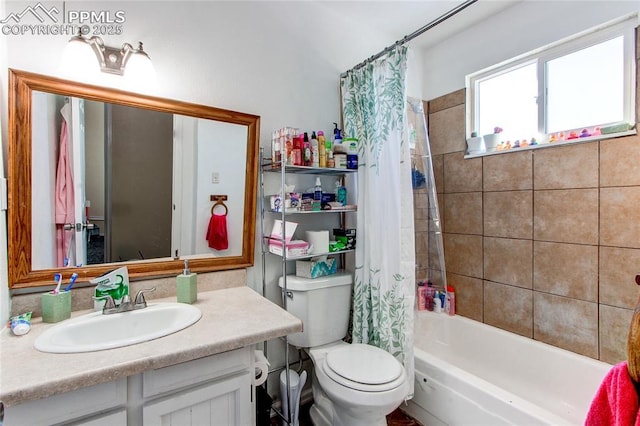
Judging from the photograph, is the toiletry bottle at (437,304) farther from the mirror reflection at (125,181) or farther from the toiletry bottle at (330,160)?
the mirror reflection at (125,181)

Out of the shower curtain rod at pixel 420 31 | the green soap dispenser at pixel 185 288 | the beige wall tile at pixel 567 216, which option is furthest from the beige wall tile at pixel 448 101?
the green soap dispenser at pixel 185 288

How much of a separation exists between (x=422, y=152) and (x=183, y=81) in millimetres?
1384

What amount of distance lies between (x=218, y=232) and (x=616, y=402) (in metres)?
1.56

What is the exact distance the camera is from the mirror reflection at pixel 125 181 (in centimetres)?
125

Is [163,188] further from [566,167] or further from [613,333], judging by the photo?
[613,333]

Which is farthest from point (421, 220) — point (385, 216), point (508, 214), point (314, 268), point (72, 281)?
point (72, 281)

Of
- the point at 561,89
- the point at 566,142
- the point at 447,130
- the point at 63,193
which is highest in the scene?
the point at 561,89

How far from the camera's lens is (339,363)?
152 centimetres

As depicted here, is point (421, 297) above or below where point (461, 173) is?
below

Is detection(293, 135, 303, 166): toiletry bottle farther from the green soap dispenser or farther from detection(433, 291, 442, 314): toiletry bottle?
detection(433, 291, 442, 314): toiletry bottle

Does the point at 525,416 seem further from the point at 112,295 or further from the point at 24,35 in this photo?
the point at 24,35

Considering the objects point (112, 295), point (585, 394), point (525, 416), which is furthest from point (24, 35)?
point (585, 394)

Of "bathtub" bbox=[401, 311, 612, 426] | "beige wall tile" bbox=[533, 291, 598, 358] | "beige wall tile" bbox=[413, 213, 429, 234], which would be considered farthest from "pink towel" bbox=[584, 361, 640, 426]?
"beige wall tile" bbox=[533, 291, 598, 358]

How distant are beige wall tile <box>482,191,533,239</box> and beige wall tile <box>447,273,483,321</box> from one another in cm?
39
